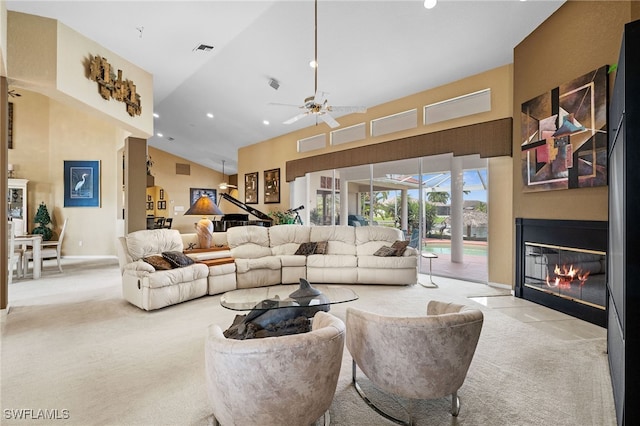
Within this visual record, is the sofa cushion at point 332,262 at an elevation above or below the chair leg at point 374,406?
above

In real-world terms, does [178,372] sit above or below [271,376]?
below

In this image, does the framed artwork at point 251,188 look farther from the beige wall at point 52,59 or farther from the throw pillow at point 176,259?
the throw pillow at point 176,259

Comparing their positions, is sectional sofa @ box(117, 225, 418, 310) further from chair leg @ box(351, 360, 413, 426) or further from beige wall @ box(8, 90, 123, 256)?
beige wall @ box(8, 90, 123, 256)

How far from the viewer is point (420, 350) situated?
1.72 m

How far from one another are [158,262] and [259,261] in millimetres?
1559

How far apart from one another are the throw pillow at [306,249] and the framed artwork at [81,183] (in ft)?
21.6

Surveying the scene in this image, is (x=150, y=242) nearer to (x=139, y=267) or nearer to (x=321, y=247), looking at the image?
(x=139, y=267)

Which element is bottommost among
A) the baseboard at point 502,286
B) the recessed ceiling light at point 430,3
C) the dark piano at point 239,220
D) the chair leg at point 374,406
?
the chair leg at point 374,406

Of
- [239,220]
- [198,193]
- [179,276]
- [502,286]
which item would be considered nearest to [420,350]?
[179,276]

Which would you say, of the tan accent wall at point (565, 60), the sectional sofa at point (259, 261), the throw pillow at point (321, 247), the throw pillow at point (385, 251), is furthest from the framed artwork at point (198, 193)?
the tan accent wall at point (565, 60)

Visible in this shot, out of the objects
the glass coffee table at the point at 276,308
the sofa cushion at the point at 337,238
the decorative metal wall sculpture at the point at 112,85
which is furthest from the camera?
the sofa cushion at the point at 337,238

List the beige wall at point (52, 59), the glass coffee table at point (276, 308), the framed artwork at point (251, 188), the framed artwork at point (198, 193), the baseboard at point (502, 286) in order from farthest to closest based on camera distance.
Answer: the framed artwork at point (198, 193), the framed artwork at point (251, 188), the baseboard at point (502, 286), the beige wall at point (52, 59), the glass coffee table at point (276, 308)

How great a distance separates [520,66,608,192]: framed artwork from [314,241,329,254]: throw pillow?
11.1ft

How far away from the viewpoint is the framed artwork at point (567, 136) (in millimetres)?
3508
